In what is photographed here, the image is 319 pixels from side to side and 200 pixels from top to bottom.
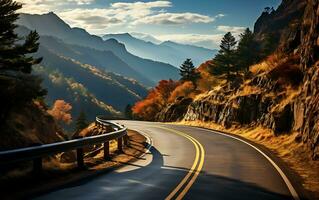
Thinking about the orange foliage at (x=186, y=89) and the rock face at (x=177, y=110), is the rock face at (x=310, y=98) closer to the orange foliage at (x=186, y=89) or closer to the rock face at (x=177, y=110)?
the rock face at (x=177, y=110)

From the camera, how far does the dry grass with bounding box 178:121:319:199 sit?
43.1 feet

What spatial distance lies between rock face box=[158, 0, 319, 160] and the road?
403cm

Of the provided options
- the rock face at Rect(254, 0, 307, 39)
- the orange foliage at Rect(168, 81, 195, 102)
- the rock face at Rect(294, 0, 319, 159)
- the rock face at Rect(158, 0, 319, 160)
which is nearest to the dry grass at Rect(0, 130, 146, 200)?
the rock face at Rect(294, 0, 319, 159)

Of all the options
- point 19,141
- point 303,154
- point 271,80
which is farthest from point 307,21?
point 19,141

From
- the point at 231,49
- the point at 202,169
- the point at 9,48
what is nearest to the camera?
the point at 202,169

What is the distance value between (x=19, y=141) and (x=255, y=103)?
1956 cm

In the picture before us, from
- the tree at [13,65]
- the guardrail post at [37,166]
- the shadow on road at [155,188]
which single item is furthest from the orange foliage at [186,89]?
the guardrail post at [37,166]

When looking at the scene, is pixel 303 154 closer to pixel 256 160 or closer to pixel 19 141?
pixel 256 160

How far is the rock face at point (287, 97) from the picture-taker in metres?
21.3

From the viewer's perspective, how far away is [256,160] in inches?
696

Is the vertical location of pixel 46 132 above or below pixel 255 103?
below

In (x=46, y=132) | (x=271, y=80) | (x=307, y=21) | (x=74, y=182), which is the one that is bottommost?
(x=46, y=132)

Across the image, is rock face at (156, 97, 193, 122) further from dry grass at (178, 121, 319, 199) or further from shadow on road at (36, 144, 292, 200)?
shadow on road at (36, 144, 292, 200)

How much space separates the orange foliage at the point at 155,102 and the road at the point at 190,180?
90.3 m
